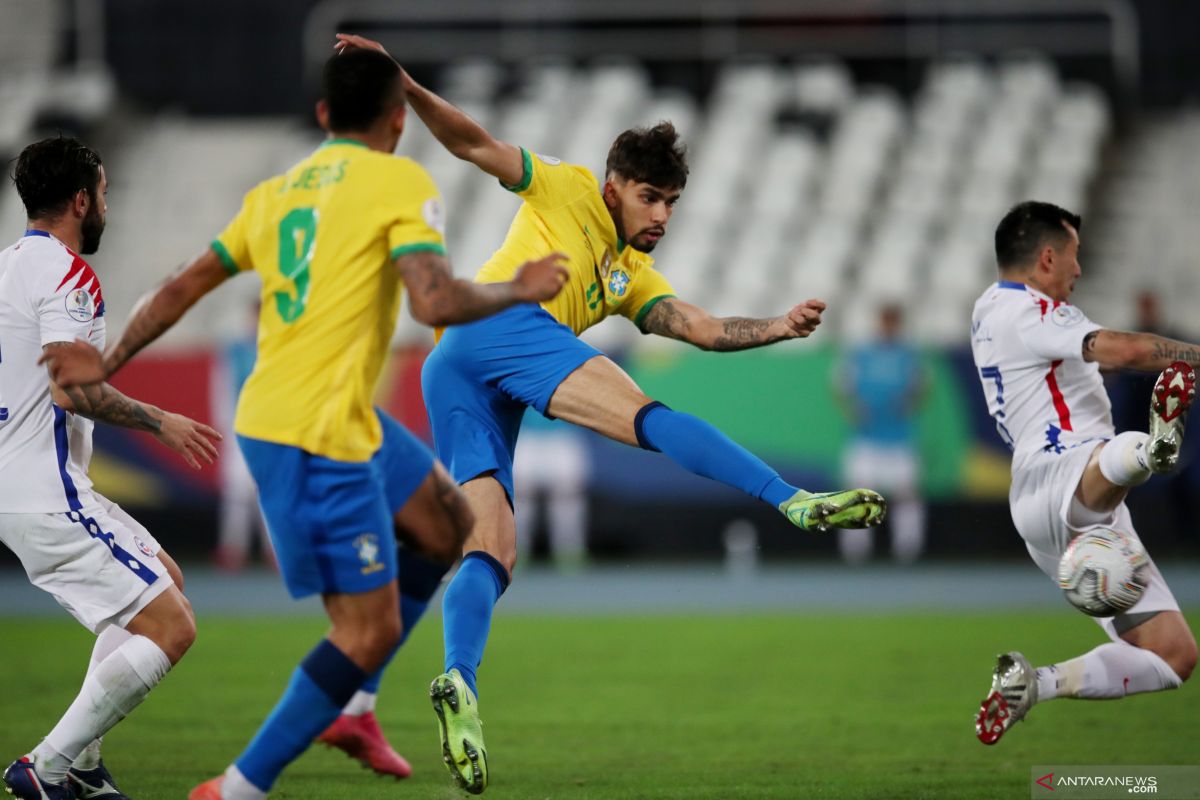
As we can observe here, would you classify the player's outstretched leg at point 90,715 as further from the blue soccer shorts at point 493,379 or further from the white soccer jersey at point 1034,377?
the white soccer jersey at point 1034,377

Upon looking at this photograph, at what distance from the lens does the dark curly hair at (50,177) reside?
5637 mm

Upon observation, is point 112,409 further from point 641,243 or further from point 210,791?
point 641,243

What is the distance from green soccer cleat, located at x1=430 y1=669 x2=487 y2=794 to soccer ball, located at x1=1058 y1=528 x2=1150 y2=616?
2.31m

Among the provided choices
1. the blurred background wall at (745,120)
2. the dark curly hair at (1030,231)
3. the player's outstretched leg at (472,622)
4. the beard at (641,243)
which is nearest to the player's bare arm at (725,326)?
the beard at (641,243)

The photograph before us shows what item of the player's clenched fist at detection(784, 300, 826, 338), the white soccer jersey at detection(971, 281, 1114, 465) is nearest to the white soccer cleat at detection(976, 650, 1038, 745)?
the white soccer jersey at detection(971, 281, 1114, 465)

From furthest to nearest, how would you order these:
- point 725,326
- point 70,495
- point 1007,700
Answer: point 725,326 < point 1007,700 < point 70,495

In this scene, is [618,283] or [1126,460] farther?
[618,283]

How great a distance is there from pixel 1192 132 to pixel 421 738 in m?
17.2

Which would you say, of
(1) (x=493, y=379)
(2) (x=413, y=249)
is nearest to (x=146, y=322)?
(2) (x=413, y=249)

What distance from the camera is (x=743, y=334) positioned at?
21.1 ft

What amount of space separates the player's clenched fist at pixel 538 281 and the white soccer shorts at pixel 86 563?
1.91 metres

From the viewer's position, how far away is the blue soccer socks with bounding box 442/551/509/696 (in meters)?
5.62

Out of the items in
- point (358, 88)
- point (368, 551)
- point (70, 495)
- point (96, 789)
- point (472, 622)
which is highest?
point (358, 88)

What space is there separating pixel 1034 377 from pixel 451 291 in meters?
2.82
